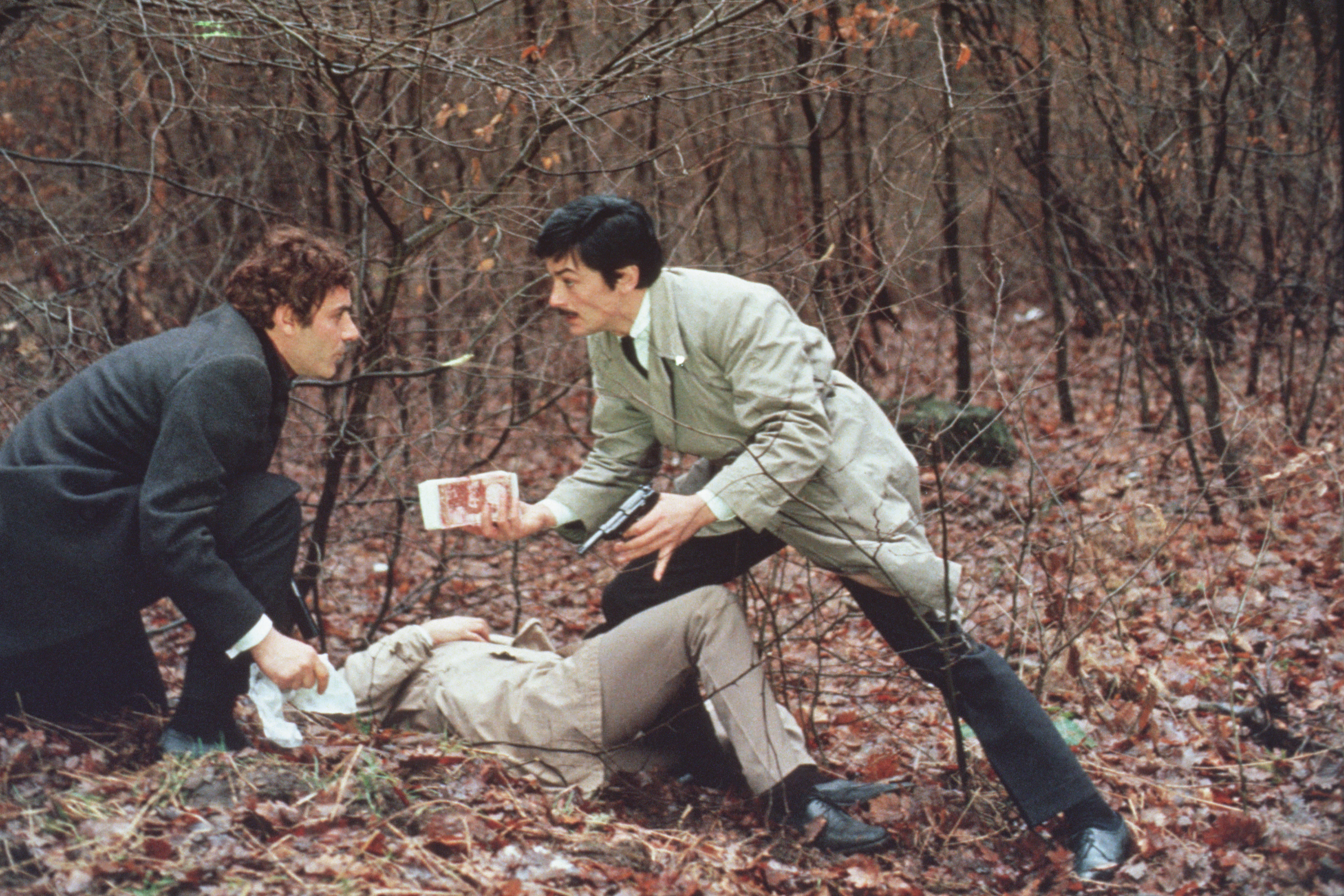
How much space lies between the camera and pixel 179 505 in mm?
2783

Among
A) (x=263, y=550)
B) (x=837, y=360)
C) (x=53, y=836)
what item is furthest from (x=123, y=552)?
(x=837, y=360)

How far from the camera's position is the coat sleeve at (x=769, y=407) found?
302 centimetres

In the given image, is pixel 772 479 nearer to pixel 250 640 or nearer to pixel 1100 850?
pixel 1100 850

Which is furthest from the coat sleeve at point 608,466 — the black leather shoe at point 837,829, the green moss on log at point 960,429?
the green moss on log at point 960,429

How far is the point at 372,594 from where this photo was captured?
6.32 m

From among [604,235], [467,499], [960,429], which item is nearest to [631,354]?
[604,235]

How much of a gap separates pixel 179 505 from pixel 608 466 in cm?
130

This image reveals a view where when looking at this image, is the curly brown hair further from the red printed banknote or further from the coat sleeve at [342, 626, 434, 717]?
the coat sleeve at [342, 626, 434, 717]

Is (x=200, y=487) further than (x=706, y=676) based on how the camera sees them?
No

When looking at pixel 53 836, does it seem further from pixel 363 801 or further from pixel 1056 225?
pixel 1056 225

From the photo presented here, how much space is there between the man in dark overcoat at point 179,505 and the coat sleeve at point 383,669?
0.26 meters

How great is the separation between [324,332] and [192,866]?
1363mm

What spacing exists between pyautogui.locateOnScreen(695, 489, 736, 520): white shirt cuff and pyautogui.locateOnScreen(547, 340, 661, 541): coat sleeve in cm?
56

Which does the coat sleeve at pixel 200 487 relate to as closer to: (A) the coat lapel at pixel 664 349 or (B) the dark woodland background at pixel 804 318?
(B) the dark woodland background at pixel 804 318
